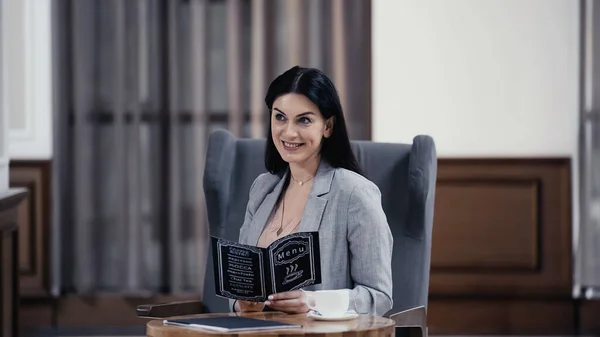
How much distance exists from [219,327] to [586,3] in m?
3.67

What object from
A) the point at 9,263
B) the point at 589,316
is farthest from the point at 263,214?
the point at 589,316

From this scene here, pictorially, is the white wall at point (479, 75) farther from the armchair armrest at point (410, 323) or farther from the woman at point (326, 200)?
the armchair armrest at point (410, 323)

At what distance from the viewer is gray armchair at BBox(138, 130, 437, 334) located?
2.70 m

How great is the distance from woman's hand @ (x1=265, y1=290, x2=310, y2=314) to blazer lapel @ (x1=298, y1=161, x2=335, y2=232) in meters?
0.28

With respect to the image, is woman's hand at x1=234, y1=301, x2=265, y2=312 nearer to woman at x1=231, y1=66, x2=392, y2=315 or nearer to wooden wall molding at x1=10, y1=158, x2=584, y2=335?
woman at x1=231, y1=66, x2=392, y2=315

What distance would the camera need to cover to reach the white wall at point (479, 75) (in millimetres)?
5051

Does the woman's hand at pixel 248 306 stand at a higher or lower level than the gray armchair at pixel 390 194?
lower

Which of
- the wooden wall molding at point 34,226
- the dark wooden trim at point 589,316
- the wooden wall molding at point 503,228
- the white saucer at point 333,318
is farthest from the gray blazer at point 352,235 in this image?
the wooden wall molding at point 34,226

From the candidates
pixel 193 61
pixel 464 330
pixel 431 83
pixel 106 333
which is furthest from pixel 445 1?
pixel 106 333

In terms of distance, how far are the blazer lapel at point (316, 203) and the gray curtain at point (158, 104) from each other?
262 cm

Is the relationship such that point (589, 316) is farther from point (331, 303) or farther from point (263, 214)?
point (331, 303)

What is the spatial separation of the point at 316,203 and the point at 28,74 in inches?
122

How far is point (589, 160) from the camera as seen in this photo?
501 cm

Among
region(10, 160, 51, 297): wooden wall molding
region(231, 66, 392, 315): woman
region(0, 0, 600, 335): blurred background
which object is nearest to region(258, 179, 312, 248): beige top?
region(231, 66, 392, 315): woman
